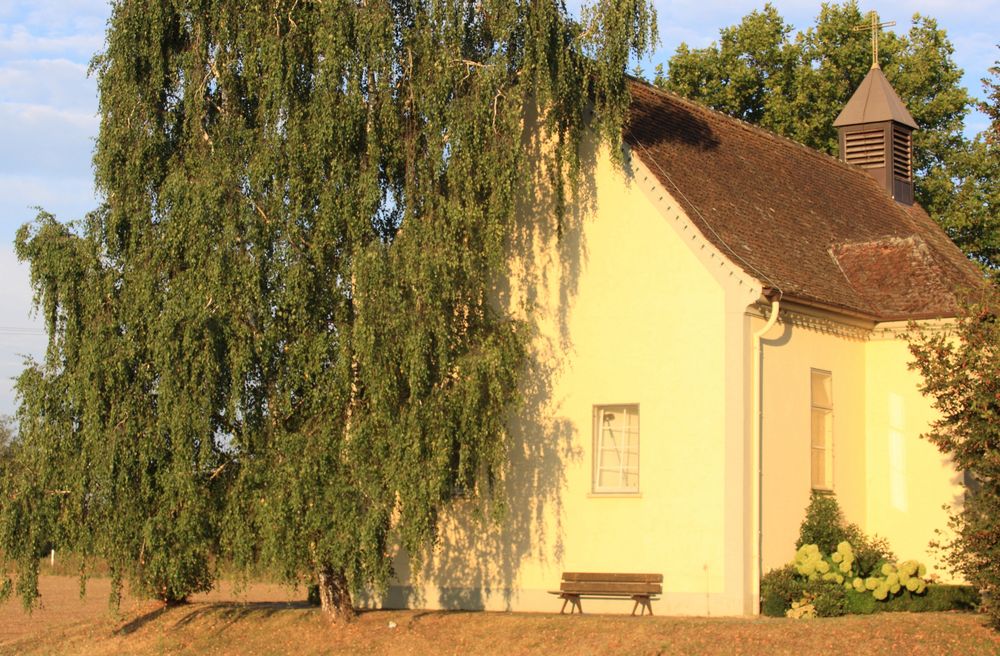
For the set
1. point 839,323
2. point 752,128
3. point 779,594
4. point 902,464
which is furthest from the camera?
point 752,128

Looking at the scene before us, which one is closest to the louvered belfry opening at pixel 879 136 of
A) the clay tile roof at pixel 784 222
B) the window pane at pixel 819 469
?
the clay tile roof at pixel 784 222

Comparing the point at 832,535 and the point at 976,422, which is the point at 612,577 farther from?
the point at 976,422

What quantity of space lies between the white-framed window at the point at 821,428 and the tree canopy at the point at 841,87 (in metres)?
17.5

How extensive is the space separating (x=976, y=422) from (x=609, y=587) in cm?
617

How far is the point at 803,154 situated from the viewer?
94.0 ft

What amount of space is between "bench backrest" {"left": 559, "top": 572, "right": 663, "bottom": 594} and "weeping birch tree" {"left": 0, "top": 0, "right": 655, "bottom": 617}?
7.46ft

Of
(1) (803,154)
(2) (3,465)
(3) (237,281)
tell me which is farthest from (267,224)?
(1) (803,154)

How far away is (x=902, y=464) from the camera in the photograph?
22.4 m

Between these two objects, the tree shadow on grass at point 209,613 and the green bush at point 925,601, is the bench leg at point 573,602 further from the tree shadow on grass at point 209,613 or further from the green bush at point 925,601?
the tree shadow on grass at point 209,613

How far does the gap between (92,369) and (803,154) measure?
16411 millimetres

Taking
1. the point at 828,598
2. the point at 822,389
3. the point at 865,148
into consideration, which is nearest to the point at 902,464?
the point at 822,389

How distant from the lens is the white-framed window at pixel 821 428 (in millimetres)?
21703

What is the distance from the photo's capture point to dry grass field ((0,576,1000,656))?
1678cm

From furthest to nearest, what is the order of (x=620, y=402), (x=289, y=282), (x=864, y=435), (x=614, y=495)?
(x=864, y=435) < (x=620, y=402) < (x=614, y=495) < (x=289, y=282)
